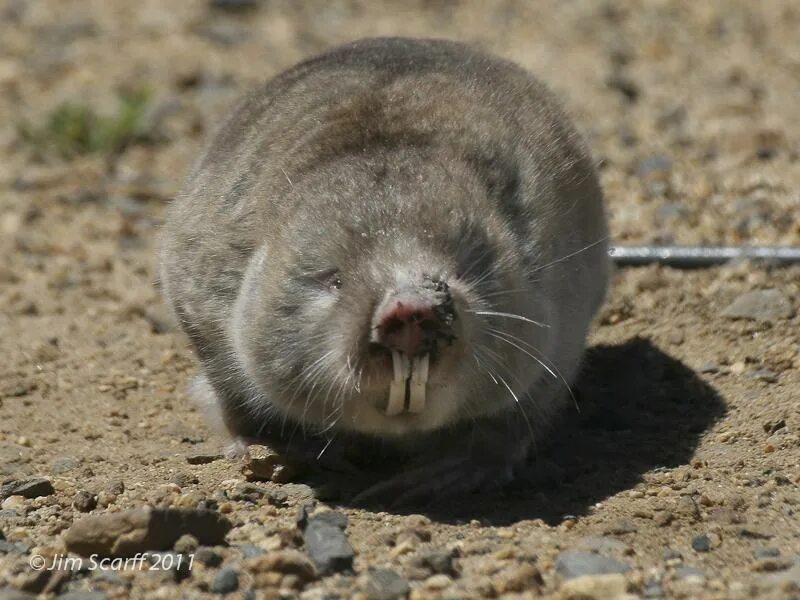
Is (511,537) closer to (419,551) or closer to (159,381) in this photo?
(419,551)

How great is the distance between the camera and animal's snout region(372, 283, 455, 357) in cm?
430

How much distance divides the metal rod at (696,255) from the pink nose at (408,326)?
2.47 meters

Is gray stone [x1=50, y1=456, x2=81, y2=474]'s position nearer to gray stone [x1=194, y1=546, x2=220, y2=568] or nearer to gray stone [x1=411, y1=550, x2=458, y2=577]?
gray stone [x1=194, y1=546, x2=220, y2=568]

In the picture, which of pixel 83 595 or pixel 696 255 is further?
pixel 696 255

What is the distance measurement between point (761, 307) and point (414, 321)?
8.66 feet

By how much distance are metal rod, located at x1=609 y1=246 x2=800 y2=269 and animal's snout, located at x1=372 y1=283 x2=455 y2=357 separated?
2.42 metres

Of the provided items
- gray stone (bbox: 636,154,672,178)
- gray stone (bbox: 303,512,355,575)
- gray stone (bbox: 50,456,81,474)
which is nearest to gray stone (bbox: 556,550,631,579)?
gray stone (bbox: 303,512,355,575)

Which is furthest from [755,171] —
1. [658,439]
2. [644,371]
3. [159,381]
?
[159,381]

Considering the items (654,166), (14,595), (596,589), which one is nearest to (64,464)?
(14,595)

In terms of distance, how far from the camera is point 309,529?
4.45 meters

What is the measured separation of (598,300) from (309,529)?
2189 millimetres

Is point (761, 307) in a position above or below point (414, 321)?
above

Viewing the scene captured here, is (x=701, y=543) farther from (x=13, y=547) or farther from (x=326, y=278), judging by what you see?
(x=13, y=547)

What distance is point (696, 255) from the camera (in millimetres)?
6910
